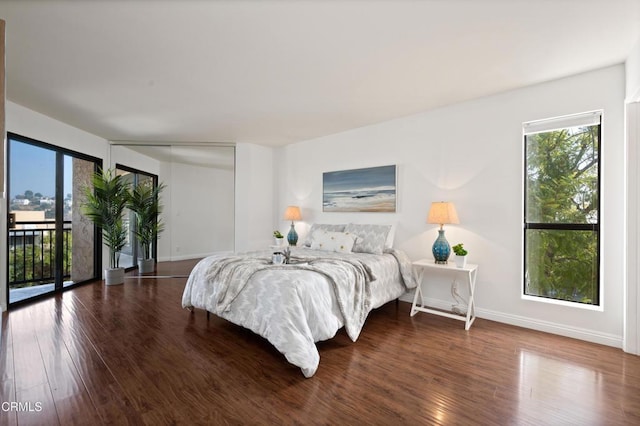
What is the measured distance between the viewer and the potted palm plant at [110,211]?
454 cm

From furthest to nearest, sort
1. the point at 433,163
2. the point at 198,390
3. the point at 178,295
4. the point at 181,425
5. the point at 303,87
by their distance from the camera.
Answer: the point at 178,295 → the point at 433,163 → the point at 303,87 → the point at 198,390 → the point at 181,425

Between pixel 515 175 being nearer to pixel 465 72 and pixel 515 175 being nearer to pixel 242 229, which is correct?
pixel 465 72

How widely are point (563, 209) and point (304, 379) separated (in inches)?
115

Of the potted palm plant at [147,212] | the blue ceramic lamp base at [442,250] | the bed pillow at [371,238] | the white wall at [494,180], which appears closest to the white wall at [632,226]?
the white wall at [494,180]

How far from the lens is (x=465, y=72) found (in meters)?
2.66

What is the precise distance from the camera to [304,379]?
2027mm

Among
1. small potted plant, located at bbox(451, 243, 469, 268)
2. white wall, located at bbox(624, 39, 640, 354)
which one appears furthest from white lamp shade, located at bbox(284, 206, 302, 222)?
white wall, located at bbox(624, 39, 640, 354)

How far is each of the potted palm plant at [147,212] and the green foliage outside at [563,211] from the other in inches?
218

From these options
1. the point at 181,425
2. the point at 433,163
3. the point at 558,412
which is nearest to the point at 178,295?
the point at 181,425

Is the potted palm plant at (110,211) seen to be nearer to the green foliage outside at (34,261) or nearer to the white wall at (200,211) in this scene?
the green foliage outside at (34,261)

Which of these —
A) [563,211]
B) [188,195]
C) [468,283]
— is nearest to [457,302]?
[468,283]

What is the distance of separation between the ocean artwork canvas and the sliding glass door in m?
3.90

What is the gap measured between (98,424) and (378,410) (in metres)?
1.54

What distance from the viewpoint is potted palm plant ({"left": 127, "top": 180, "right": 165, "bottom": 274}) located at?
5.20m
